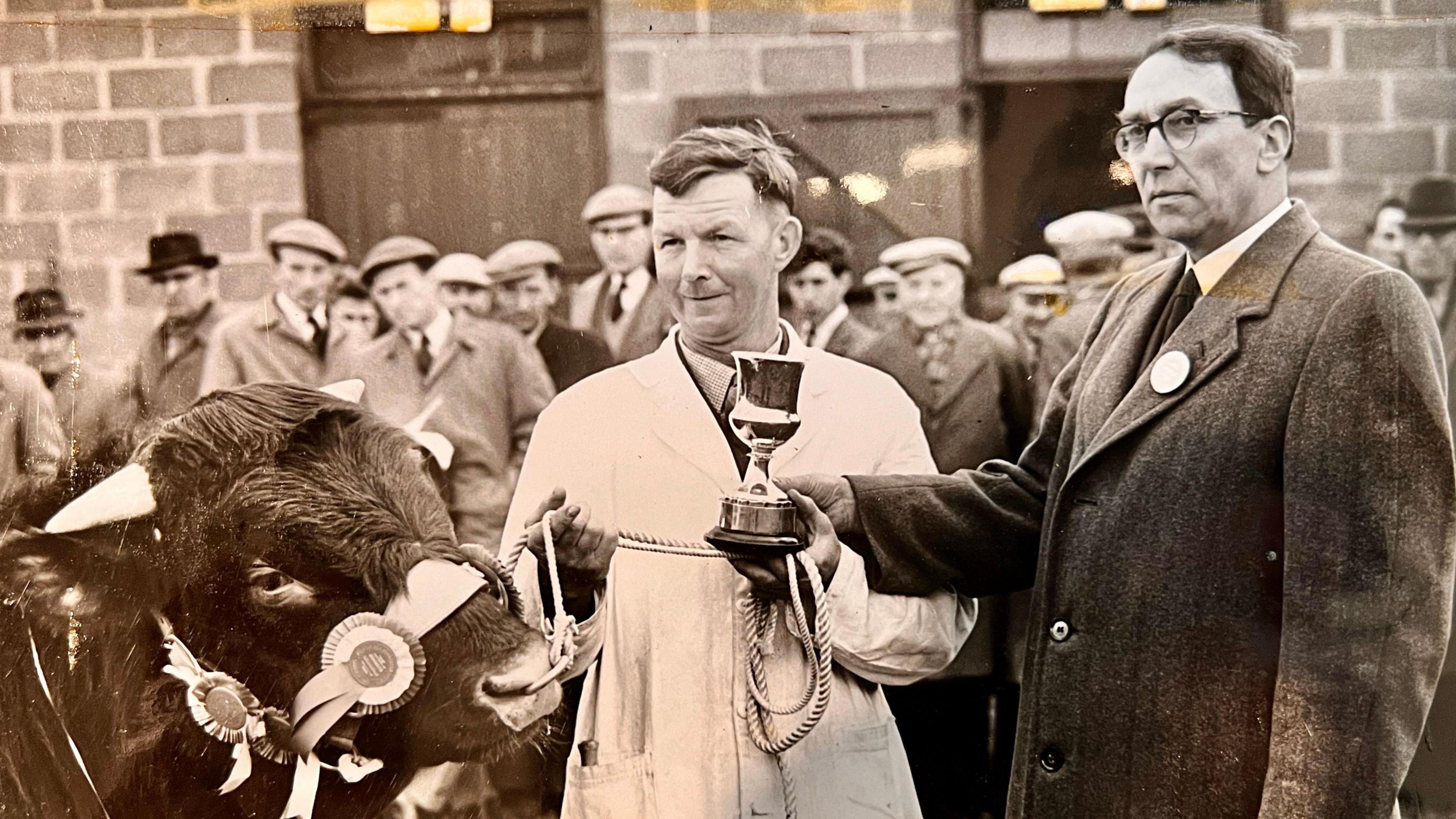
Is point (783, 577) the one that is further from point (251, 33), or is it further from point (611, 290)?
point (251, 33)

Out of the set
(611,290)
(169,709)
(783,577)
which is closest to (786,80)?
(611,290)

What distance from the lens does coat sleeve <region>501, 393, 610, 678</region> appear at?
2617mm

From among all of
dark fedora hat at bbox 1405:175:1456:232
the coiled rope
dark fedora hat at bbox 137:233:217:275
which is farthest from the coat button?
dark fedora hat at bbox 137:233:217:275

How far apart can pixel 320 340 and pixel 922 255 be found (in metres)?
1.36

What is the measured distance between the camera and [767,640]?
254cm

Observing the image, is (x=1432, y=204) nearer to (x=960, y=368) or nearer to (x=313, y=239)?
(x=960, y=368)

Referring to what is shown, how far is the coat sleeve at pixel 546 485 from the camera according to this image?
8.59ft

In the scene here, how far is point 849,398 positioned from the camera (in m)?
2.62

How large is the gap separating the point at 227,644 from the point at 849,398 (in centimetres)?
149

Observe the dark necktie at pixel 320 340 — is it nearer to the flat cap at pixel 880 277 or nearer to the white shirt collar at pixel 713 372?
the white shirt collar at pixel 713 372

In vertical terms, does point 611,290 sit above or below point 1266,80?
below

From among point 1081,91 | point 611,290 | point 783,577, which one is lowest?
point 783,577

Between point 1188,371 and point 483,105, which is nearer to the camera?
point 1188,371

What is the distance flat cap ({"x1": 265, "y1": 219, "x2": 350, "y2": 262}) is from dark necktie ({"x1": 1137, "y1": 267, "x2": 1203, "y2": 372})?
176 centimetres
